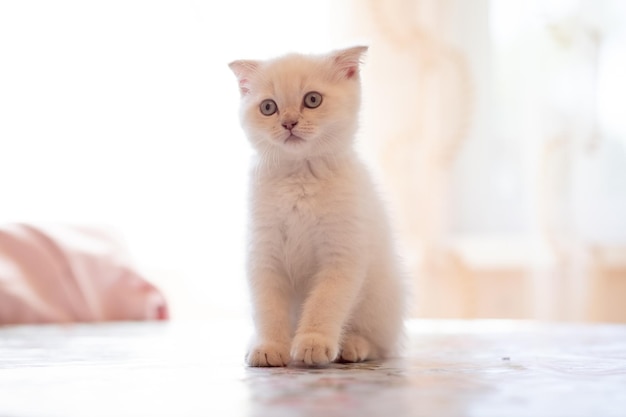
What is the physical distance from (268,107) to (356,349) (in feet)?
1.32

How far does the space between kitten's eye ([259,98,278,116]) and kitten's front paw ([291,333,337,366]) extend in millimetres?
362

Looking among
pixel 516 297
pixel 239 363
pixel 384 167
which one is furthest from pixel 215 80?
pixel 239 363

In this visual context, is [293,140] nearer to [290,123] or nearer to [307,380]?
[290,123]

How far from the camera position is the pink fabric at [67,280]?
2.05 m

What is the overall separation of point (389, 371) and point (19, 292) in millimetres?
1280

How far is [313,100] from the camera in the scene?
4.15 ft

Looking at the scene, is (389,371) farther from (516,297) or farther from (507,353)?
(516,297)

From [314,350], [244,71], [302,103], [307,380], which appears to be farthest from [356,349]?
[244,71]

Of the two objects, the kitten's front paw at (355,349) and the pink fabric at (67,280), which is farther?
the pink fabric at (67,280)

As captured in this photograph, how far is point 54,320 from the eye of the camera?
208cm

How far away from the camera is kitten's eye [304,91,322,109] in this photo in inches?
49.6

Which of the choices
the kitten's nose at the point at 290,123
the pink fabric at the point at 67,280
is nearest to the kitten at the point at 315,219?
the kitten's nose at the point at 290,123

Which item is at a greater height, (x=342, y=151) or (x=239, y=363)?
(x=342, y=151)

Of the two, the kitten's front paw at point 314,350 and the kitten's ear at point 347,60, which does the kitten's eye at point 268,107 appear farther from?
the kitten's front paw at point 314,350
